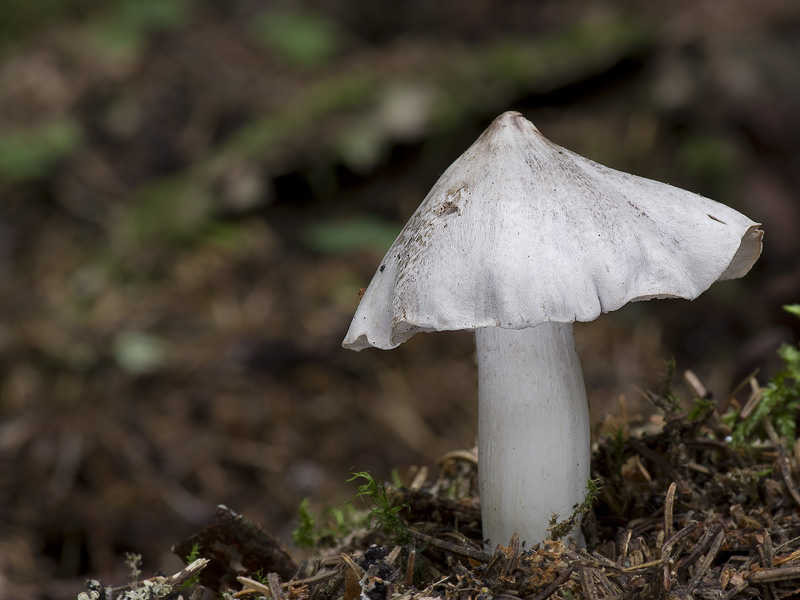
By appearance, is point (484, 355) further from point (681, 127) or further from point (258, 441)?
point (681, 127)

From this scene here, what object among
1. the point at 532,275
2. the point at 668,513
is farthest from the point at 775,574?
the point at 532,275

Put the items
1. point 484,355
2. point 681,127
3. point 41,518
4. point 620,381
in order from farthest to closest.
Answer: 1. point 681,127
2. point 620,381
3. point 41,518
4. point 484,355

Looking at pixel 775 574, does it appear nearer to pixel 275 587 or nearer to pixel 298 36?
pixel 275 587

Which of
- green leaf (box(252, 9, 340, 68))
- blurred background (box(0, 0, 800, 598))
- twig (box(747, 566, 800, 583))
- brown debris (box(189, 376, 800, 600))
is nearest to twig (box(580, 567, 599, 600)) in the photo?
brown debris (box(189, 376, 800, 600))

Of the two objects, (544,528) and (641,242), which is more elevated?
(641,242)

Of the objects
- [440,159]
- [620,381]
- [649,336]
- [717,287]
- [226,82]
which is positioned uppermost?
[226,82]

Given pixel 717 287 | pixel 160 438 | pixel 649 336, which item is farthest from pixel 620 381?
pixel 160 438

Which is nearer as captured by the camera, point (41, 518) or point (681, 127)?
point (41, 518)
